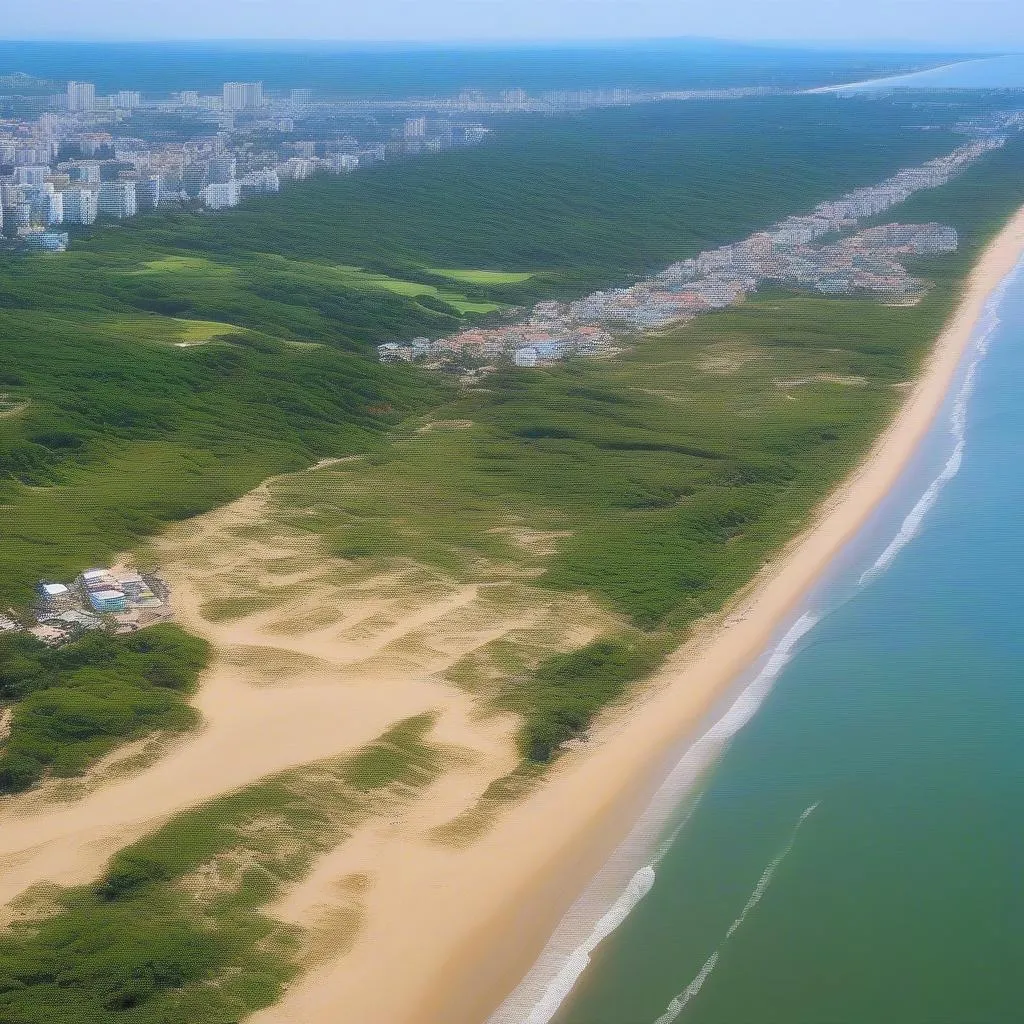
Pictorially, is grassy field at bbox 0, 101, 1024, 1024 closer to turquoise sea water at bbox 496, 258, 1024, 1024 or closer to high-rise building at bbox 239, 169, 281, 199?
turquoise sea water at bbox 496, 258, 1024, 1024

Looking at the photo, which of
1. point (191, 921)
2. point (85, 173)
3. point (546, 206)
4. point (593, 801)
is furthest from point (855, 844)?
point (85, 173)

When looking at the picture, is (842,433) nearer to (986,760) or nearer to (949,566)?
(949,566)

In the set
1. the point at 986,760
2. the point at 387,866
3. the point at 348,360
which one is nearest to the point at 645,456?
the point at 348,360

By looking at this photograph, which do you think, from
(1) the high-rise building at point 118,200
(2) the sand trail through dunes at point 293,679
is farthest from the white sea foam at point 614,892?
(1) the high-rise building at point 118,200

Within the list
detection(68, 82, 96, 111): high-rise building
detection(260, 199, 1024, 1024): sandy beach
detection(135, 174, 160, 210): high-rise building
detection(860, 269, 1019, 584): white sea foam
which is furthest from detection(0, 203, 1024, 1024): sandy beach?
detection(68, 82, 96, 111): high-rise building

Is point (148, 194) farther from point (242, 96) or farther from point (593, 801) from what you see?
point (242, 96)

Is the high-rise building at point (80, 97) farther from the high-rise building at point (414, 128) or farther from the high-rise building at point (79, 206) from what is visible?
the high-rise building at point (79, 206)
